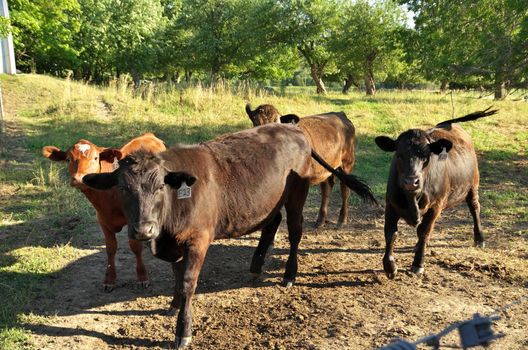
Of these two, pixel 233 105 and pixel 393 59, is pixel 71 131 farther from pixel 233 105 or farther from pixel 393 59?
pixel 393 59

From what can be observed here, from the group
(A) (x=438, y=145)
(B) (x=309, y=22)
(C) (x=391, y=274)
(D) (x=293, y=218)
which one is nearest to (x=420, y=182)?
(A) (x=438, y=145)

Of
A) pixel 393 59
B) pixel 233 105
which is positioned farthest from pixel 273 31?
pixel 233 105

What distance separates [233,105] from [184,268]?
11.6 m

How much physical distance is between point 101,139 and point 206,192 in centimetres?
871

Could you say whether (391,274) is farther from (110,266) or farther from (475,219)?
(110,266)

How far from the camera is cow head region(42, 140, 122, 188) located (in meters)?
4.87

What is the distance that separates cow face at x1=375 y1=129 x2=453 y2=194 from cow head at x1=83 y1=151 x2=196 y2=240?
95.2 inches

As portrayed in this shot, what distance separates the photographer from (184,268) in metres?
3.96

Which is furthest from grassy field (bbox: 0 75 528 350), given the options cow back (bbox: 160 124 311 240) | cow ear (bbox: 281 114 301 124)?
cow ear (bbox: 281 114 301 124)

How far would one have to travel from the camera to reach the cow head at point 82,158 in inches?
192

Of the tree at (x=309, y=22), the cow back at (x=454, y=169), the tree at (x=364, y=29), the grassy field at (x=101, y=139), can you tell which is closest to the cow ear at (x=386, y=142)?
the cow back at (x=454, y=169)

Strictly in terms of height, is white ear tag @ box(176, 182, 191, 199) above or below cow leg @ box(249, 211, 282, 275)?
above

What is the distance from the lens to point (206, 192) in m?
4.17

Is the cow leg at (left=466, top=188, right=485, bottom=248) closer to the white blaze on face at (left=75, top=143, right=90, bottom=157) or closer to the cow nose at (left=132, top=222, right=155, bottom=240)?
the cow nose at (left=132, top=222, right=155, bottom=240)
